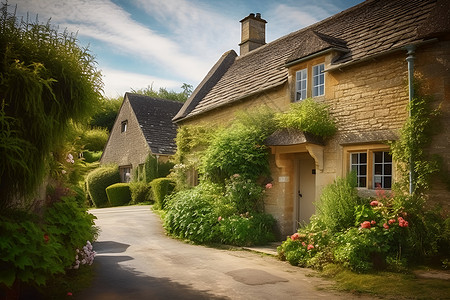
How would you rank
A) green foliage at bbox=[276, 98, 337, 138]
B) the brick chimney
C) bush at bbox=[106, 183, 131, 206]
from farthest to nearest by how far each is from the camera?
bush at bbox=[106, 183, 131, 206] < the brick chimney < green foliage at bbox=[276, 98, 337, 138]

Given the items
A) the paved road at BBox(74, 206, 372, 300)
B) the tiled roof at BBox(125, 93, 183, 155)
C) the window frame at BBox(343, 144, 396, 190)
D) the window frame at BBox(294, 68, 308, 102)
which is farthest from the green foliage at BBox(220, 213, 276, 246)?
the tiled roof at BBox(125, 93, 183, 155)

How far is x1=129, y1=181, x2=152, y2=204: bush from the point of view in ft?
65.8

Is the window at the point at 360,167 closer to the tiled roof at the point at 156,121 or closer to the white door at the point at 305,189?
the white door at the point at 305,189

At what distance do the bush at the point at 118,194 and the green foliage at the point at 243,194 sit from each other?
11.7 meters

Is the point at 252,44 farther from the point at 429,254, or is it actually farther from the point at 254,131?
the point at 429,254

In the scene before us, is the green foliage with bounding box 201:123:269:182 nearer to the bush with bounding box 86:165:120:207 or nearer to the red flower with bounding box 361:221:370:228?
the red flower with bounding box 361:221:370:228

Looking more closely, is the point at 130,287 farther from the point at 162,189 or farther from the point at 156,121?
the point at 156,121

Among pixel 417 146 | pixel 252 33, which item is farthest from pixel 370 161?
pixel 252 33

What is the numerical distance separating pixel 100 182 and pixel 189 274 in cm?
1774

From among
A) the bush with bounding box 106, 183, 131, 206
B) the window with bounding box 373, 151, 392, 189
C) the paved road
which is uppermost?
the window with bounding box 373, 151, 392, 189

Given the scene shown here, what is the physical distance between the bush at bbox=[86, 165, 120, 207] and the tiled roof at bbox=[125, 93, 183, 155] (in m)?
4.05

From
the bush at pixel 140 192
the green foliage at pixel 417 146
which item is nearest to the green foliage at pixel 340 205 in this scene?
the green foliage at pixel 417 146

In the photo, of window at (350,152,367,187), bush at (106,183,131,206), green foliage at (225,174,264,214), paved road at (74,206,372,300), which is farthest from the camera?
bush at (106,183,131,206)

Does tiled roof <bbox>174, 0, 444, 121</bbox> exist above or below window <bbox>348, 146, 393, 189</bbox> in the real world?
above
